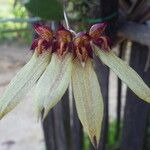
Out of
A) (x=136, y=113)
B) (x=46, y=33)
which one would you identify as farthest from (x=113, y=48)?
(x=46, y=33)

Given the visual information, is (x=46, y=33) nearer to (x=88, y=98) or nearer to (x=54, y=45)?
(x=54, y=45)

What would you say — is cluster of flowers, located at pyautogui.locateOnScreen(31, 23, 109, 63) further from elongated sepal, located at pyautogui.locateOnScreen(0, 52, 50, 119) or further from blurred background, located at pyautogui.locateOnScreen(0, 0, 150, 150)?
blurred background, located at pyautogui.locateOnScreen(0, 0, 150, 150)

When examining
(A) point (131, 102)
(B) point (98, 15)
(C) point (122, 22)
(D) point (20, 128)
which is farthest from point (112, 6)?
(D) point (20, 128)

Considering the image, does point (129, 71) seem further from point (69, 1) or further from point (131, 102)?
point (131, 102)

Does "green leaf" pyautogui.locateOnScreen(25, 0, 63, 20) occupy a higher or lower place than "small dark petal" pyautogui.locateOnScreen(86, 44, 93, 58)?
lower

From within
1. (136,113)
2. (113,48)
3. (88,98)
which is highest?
(88,98)

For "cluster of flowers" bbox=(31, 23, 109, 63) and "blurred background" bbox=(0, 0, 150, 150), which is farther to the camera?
"blurred background" bbox=(0, 0, 150, 150)

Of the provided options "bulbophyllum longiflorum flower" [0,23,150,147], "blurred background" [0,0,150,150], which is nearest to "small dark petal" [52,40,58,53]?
"bulbophyllum longiflorum flower" [0,23,150,147]

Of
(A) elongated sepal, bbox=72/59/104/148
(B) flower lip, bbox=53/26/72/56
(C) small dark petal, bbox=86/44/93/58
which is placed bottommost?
(A) elongated sepal, bbox=72/59/104/148
